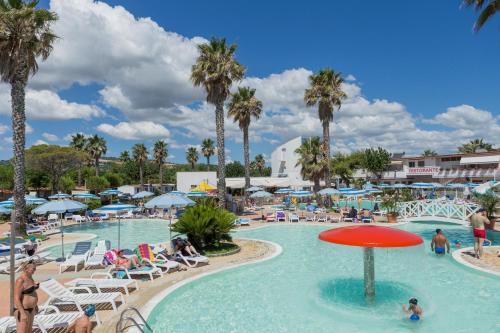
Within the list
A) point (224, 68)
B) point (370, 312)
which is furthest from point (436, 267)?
point (224, 68)

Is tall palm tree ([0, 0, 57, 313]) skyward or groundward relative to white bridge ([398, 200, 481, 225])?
skyward

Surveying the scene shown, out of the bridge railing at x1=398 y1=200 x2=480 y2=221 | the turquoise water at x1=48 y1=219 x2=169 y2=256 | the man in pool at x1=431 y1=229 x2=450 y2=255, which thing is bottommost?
the turquoise water at x1=48 y1=219 x2=169 y2=256

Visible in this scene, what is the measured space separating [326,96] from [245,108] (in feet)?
30.4

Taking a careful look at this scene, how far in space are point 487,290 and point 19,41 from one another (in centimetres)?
2350

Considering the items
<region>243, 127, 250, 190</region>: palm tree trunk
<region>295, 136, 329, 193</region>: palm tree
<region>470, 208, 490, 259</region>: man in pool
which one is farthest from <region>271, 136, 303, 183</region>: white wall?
<region>470, 208, 490, 259</region>: man in pool

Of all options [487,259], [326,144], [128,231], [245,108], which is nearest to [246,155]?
[245,108]

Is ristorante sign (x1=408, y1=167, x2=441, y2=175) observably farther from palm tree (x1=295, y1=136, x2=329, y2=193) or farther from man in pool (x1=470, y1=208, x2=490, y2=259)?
man in pool (x1=470, y1=208, x2=490, y2=259)

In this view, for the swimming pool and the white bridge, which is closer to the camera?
the swimming pool

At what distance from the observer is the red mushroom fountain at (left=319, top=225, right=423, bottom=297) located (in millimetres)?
8016

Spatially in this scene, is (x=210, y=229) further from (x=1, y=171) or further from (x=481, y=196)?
(x=1, y=171)

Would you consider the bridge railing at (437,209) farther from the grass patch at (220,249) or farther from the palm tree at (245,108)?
the palm tree at (245,108)

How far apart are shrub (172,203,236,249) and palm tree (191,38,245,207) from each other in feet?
41.3

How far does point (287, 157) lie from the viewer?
216ft

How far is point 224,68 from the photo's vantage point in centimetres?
2800
